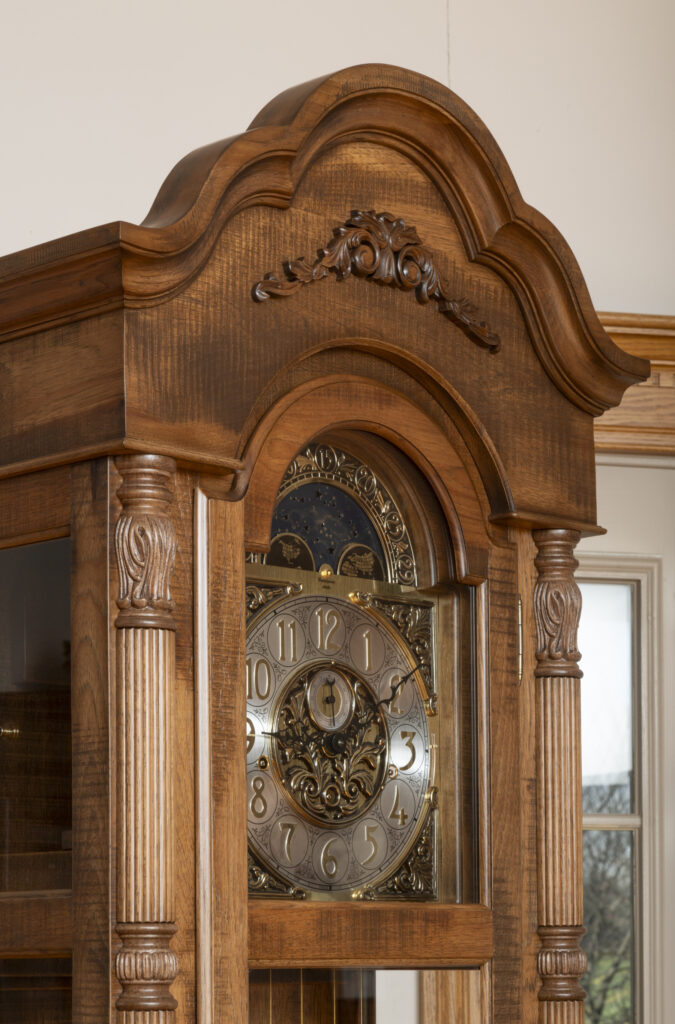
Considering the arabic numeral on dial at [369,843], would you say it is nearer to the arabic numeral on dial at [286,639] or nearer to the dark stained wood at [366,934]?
the dark stained wood at [366,934]

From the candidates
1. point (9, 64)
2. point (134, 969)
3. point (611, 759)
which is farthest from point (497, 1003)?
point (9, 64)

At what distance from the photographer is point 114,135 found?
193cm

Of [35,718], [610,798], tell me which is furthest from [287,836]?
[610,798]

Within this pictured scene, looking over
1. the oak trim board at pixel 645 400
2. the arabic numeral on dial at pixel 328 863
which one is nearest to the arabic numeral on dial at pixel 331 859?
the arabic numeral on dial at pixel 328 863

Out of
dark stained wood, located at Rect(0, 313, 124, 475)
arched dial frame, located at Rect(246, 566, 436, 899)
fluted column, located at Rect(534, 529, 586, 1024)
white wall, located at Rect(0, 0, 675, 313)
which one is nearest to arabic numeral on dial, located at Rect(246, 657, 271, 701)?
arched dial frame, located at Rect(246, 566, 436, 899)

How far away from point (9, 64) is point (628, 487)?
96 centimetres

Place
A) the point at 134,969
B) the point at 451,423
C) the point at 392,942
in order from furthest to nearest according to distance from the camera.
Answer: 1. the point at 451,423
2. the point at 392,942
3. the point at 134,969

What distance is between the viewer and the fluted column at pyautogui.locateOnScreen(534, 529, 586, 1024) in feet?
4.69

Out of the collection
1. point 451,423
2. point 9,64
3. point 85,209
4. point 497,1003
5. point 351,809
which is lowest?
point 497,1003

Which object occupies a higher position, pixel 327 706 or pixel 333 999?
pixel 327 706

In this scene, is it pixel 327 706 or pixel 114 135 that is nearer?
pixel 327 706

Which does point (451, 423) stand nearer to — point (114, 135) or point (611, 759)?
point (114, 135)

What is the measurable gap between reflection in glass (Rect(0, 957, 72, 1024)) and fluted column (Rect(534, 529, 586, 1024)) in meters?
0.47

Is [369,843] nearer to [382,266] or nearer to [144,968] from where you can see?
[144,968]
